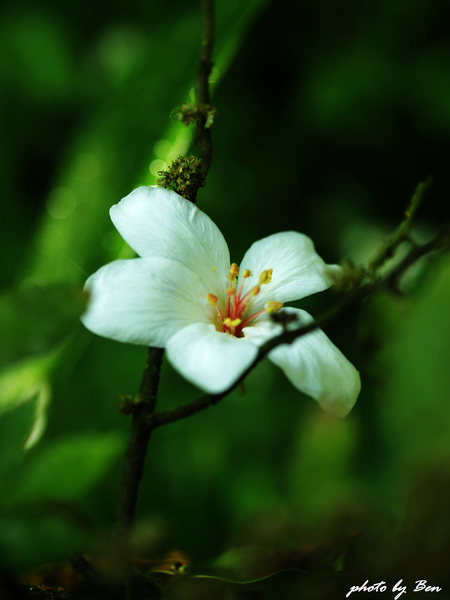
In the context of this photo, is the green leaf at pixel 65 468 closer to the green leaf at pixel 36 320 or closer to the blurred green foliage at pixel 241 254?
the blurred green foliage at pixel 241 254

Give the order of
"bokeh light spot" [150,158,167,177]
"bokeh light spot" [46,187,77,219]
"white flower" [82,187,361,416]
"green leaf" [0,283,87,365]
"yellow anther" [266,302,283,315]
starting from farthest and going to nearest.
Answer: "bokeh light spot" [46,187,77,219] < "bokeh light spot" [150,158,167,177] < "yellow anther" [266,302,283,315] < "white flower" [82,187,361,416] < "green leaf" [0,283,87,365]

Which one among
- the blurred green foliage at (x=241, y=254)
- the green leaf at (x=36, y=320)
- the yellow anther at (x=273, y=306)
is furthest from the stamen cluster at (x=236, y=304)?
the green leaf at (x=36, y=320)

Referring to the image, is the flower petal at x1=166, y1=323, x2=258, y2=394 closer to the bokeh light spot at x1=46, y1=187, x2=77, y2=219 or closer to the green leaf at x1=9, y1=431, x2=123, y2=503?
the green leaf at x1=9, y1=431, x2=123, y2=503

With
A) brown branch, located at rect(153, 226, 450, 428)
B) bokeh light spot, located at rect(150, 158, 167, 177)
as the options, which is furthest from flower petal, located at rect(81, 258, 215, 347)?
bokeh light spot, located at rect(150, 158, 167, 177)

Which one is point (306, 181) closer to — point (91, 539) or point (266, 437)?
point (266, 437)

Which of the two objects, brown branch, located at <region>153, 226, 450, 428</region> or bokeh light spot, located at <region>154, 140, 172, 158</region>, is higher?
bokeh light spot, located at <region>154, 140, 172, 158</region>

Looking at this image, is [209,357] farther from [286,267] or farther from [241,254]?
[241,254]

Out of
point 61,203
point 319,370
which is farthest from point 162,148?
point 319,370
